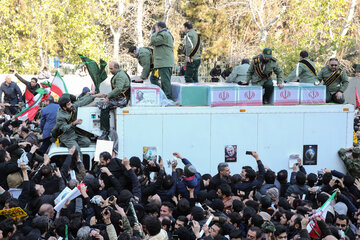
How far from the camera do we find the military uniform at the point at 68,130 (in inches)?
394

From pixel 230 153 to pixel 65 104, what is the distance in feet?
10.7

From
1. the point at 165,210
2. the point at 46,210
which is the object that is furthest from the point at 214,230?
the point at 46,210

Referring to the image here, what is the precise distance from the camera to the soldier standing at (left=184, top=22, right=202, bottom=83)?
11.8 m

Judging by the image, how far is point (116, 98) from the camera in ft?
34.0

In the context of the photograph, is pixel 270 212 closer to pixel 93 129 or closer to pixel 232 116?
pixel 232 116

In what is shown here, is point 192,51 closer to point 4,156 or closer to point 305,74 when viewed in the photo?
point 305,74

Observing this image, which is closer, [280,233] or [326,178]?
[280,233]

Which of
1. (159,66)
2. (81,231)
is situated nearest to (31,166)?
(159,66)

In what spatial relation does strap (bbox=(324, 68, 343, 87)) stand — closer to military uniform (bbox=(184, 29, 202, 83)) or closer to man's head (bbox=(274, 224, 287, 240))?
military uniform (bbox=(184, 29, 202, 83))

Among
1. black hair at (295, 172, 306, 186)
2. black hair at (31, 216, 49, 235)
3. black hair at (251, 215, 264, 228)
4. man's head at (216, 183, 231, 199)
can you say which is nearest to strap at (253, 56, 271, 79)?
black hair at (295, 172, 306, 186)

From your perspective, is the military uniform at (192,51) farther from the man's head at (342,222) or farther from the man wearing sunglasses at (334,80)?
the man's head at (342,222)

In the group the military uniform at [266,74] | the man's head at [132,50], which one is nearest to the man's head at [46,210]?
the man's head at [132,50]

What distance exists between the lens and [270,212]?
8.02 m

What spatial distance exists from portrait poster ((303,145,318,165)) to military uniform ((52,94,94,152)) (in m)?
4.25
